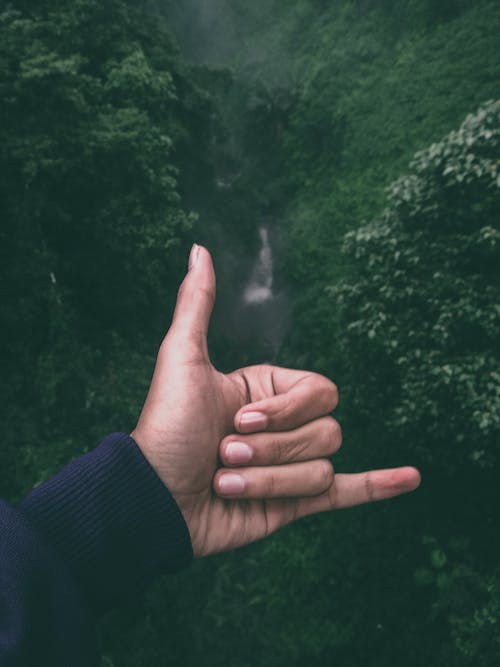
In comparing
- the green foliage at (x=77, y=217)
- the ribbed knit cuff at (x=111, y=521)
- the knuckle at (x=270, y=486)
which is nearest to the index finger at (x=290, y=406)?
the knuckle at (x=270, y=486)

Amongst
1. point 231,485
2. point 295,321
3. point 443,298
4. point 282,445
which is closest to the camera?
point 231,485

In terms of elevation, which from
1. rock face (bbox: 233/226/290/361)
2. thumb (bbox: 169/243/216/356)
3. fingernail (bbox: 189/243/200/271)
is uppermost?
fingernail (bbox: 189/243/200/271)

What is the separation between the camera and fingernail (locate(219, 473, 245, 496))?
2.13 m

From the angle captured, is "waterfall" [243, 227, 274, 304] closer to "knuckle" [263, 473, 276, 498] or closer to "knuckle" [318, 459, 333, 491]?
"knuckle" [318, 459, 333, 491]

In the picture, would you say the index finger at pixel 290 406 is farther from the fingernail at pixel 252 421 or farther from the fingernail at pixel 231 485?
the fingernail at pixel 231 485

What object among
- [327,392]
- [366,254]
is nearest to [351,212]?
[366,254]

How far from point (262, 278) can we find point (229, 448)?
497 inches

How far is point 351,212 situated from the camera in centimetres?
1224

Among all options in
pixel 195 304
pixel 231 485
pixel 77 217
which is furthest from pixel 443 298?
pixel 77 217

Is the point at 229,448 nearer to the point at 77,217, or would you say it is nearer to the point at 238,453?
the point at 238,453

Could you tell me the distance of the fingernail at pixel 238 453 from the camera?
84.6 inches

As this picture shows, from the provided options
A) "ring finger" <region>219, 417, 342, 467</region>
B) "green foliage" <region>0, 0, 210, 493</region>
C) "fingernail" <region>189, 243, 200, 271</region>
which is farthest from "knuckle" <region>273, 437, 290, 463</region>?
"green foliage" <region>0, 0, 210, 493</region>

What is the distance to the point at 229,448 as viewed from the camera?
215 cm

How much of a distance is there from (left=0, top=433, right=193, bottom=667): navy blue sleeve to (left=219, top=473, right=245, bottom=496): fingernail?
0.24 meters
